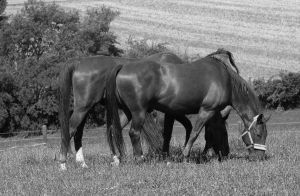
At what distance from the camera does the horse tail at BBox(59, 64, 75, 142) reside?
10648 mm

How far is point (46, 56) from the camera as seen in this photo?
41.5 metres

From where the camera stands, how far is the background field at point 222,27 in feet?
Answer: 139

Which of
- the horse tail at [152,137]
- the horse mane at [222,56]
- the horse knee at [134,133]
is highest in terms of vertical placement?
the horse mane at [222,56]

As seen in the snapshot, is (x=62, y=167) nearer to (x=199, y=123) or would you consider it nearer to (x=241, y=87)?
(x=199, y=123)

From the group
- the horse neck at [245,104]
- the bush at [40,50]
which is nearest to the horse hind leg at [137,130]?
the horse neck at [245,104]

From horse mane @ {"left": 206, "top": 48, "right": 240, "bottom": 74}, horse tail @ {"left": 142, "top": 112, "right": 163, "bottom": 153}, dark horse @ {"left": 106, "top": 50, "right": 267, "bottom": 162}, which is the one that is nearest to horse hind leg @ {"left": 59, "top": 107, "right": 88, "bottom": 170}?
dark horse @ {"left": 106, "top": 50, "right": 267, "bottom": 162}

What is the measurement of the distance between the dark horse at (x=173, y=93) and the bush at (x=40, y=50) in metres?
28.5

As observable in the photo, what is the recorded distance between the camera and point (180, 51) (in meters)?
43.2

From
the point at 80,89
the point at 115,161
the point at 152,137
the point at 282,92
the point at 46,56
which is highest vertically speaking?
Result: the point at 80,89

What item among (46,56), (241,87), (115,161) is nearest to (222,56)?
(241,87)

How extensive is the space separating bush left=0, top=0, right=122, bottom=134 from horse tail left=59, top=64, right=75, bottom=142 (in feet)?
90.2

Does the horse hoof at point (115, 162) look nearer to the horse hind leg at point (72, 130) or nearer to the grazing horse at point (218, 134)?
the horse hind leg at point (72, 130)

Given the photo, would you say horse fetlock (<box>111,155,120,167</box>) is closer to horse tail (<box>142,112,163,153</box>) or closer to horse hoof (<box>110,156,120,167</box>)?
horse hoof (<box>110,156,120,167</box>)

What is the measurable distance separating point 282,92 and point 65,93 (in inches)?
966
